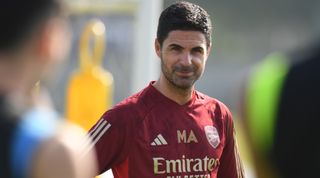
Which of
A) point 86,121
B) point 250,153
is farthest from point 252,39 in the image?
point 250,153

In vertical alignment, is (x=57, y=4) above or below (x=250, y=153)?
above

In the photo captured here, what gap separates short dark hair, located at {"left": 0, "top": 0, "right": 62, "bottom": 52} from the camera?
2402 millimetres

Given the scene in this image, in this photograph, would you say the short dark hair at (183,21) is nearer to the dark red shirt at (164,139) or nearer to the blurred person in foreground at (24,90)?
the dark red shirt at (164,139)

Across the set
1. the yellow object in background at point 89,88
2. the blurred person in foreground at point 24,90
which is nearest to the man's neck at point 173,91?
the blurred person in foreground at point 24,90

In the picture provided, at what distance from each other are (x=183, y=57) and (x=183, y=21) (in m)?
0.23

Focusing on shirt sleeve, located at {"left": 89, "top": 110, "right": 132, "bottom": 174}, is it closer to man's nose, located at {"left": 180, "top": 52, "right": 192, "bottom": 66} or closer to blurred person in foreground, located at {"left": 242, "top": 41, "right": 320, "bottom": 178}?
man's nose, located at {"left": 180, "top": 52, "right": 192, "bottom": 66}

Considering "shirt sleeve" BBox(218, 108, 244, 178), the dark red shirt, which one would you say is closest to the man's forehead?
the dark red shirt

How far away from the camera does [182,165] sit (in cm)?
474

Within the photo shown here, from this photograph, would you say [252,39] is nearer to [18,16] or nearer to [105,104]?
[105,104]

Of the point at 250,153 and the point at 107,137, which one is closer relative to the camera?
the point at 250,153

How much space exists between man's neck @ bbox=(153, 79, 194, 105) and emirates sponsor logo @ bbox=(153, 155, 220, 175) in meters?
0.36

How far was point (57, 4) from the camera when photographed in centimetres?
244

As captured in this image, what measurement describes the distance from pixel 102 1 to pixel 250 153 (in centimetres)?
870

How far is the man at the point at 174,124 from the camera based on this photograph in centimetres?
469
